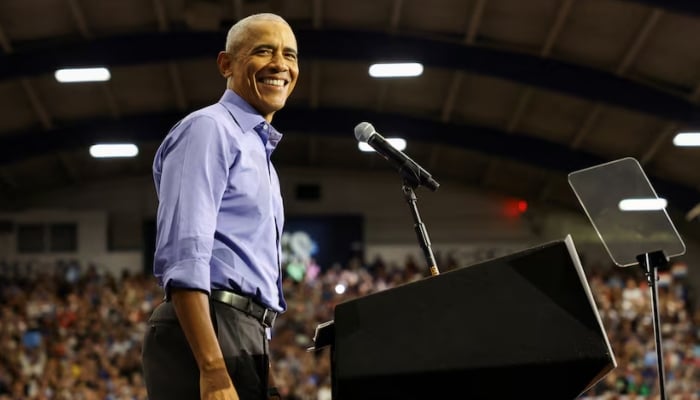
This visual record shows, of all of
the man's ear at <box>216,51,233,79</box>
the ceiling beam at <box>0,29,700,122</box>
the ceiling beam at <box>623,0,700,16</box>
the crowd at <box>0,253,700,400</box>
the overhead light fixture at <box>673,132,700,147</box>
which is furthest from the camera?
the overhead light fixture at <box>673,132,700,147</box>

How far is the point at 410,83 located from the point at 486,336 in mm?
16160

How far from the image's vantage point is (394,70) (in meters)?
16.5

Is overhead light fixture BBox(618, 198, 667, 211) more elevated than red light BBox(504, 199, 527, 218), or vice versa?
red light BBox(504, 199, 527, 218)

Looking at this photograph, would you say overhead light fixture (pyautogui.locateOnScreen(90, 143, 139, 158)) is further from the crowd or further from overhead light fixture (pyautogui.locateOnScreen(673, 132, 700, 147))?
overhead light fixture (pyautogui.locateOnScreen(673, 132, 700, 147))

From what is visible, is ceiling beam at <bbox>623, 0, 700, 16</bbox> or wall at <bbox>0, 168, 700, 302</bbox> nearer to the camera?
ceiling beam at <bbox>623, 0, 700, 16</bbox>

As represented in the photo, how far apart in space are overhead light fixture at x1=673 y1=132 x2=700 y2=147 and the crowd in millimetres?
2508

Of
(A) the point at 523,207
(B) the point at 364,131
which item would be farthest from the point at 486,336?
(A) the point at 523,207

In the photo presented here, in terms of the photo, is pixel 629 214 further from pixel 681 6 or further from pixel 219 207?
pixel 681 6

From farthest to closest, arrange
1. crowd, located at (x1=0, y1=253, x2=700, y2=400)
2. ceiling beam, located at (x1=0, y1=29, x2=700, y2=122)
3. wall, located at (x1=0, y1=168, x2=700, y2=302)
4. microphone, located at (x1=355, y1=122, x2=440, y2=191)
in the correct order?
wall, located at (x1=0, y1=168, x2=700, y2=302) < ceiling beam, located at (x1=0, y1=29, x2=700, y2=122) < crowd, located at (x1=0, y1=253, x2=700, y2=400) < microphone, located at (x1=355, y1=122, x2=440, y2=191)

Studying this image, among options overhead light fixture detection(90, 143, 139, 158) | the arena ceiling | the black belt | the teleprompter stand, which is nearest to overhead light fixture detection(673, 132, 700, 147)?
the arena ceiling

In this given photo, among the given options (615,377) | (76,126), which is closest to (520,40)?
(615,377)

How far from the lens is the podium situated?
2.25 m

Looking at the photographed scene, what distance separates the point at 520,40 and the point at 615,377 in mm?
5208

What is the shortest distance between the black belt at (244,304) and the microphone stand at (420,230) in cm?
46
